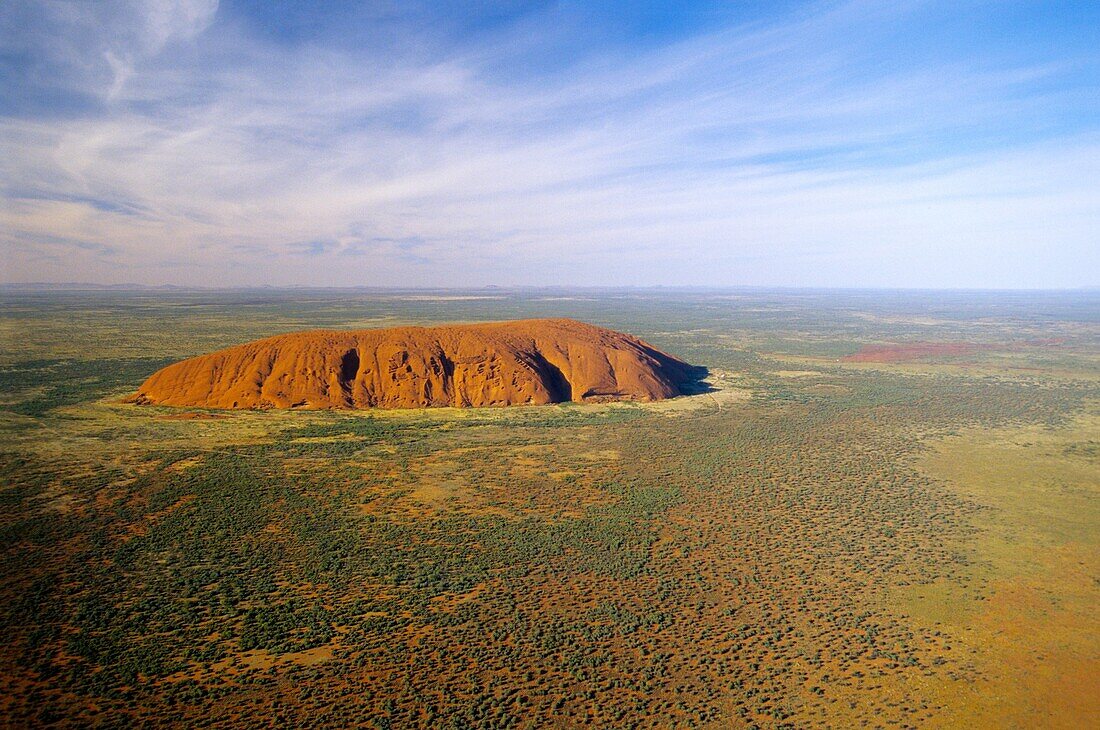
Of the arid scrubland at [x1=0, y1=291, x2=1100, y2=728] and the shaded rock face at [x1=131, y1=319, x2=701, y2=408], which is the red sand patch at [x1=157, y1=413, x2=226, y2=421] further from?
the shaded rock face at [x1=131, y1=319, x2=701, y2=408]

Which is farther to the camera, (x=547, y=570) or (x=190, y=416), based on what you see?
(x=190, y=416)

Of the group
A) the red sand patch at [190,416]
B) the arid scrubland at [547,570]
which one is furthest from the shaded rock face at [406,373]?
the arid scrubland at [547,570]

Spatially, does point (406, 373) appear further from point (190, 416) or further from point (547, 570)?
point (547, 570)

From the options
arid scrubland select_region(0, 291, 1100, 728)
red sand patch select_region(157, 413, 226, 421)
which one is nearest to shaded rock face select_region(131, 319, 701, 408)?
red sand patch select_region(157, 413, 226, 421)

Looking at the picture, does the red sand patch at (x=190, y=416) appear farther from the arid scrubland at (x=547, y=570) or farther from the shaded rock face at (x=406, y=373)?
the shaded rock face at (x=406, y=373)

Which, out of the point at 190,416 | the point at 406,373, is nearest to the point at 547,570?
the point at 406,373

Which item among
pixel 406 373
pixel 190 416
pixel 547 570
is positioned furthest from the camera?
pixel 406 373

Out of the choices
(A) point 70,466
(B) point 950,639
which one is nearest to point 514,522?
(B) point 950,639

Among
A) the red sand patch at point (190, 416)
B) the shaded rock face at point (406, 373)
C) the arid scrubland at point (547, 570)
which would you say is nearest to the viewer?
the arid scrubland at point (547, 570)

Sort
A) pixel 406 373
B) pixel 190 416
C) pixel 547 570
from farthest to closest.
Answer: pixel 406 373 < pixel 190 416 < pixel 547 570
